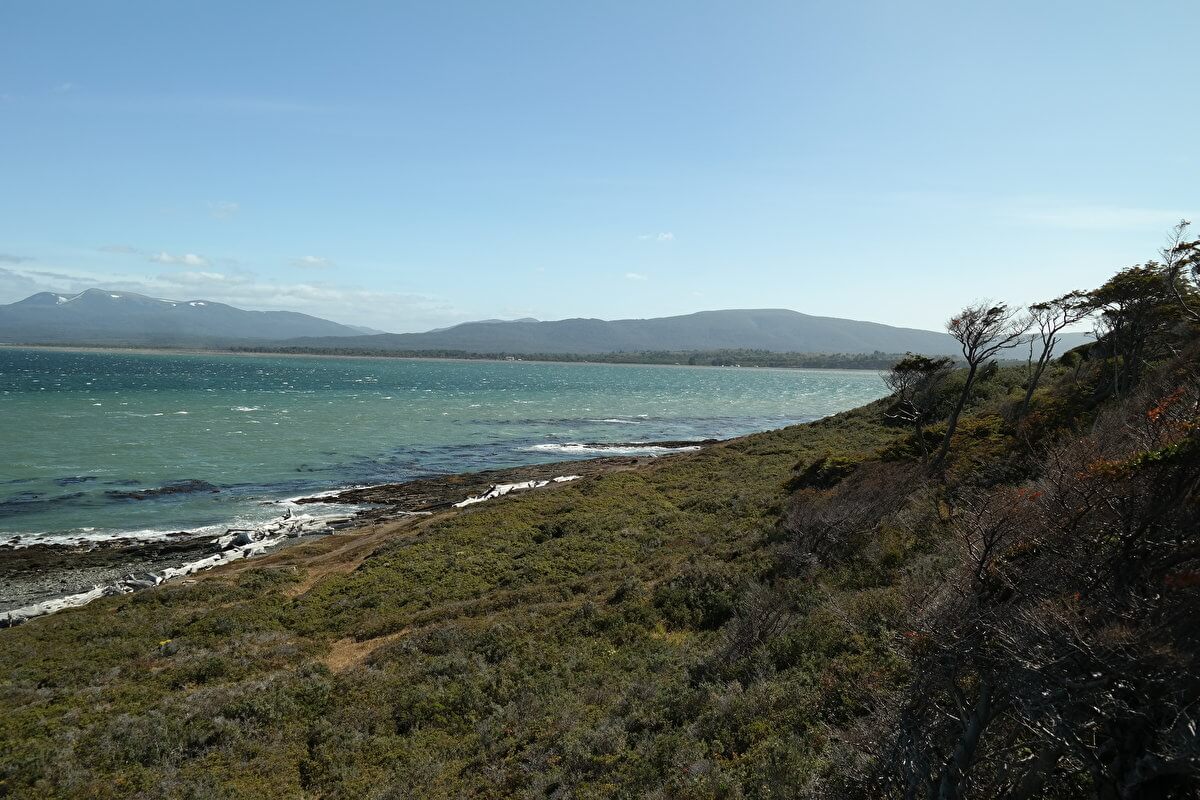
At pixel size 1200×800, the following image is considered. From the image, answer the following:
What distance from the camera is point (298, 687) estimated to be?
1209 centimetres

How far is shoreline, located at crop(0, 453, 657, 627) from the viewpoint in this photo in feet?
69.4

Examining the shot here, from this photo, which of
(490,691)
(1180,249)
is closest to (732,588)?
(490,691)

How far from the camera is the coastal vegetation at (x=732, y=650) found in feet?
17.3

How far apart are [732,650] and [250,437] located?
5240 centimetres

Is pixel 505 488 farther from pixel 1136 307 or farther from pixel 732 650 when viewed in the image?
pixel 1136 307

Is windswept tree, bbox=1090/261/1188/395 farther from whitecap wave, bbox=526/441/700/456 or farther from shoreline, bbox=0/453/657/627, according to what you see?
whitecap wave, bbox=526/441/700/456

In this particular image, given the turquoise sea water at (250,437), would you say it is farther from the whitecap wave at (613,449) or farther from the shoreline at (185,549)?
the shoreline at (185,549)

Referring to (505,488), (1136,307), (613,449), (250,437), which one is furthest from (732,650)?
(250,437)

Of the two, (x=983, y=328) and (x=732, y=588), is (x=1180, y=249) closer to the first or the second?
(x=983, y=328)

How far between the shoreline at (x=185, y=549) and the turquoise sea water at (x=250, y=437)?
2.46 meters

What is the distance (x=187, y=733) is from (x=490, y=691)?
5174 millimetres

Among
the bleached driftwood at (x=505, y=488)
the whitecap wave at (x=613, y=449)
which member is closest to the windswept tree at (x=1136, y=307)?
the bleached driftwood at (x=505, y=488)

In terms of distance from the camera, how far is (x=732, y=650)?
11.1m

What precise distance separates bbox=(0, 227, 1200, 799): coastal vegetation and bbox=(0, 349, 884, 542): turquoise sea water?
46.0 feet
